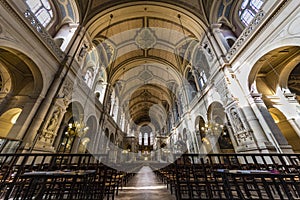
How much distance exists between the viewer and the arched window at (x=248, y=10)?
6936 millimetres

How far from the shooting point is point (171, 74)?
1470 cm

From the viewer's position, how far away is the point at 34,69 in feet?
17.8

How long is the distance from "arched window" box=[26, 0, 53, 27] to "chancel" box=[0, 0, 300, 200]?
5cm

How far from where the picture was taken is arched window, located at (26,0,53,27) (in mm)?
6302

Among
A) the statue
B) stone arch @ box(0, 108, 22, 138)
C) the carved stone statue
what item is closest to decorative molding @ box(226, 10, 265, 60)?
the carved stone statue

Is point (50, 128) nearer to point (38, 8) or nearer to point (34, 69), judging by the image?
point (34, 69)

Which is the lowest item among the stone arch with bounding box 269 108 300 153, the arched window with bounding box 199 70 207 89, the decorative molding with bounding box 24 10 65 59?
the stone arch with bounding box 269 108 300 153

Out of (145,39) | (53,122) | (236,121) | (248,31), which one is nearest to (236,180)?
(236,121)

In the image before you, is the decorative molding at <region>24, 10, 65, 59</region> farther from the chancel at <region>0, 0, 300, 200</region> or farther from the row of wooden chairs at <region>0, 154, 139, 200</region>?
the row of wooden chairs at <region>0, 154, 139, 200</region>

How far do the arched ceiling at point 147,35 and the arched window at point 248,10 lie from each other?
1513mm

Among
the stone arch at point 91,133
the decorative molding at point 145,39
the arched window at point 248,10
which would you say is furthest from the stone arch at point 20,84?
the arched window at point 248,10

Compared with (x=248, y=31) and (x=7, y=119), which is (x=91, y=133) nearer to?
(x=7, y=119)

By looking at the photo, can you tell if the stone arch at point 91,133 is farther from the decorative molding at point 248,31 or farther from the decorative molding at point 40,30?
the decorative molding at point 248,31

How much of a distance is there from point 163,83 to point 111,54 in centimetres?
761
